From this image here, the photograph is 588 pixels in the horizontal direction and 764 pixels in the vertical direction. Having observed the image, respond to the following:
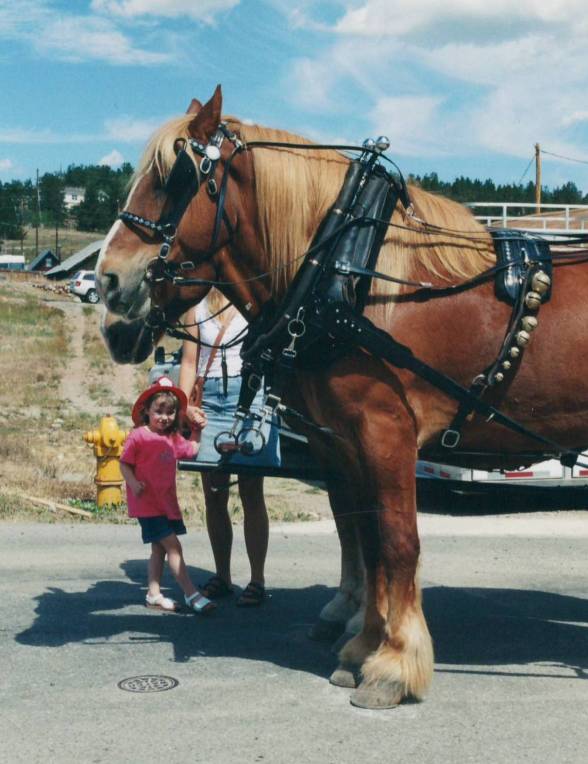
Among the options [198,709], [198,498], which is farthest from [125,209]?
[198,498]

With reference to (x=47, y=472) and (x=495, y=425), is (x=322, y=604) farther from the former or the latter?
(x=47, y=472)

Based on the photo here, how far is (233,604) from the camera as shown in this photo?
566 centimetres

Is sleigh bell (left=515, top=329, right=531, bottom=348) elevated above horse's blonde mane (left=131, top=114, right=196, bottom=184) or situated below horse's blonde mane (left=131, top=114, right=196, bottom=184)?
below

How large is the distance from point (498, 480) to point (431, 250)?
4.80 metres

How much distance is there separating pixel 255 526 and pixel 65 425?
33.8 ft

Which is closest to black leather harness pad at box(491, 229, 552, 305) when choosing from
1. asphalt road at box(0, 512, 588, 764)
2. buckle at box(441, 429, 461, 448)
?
buckle at box(441, 429, 461, 448)

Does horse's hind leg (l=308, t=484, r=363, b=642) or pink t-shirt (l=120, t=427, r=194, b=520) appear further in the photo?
pink t-shirt (l=120, t=427, r=194, b=520)

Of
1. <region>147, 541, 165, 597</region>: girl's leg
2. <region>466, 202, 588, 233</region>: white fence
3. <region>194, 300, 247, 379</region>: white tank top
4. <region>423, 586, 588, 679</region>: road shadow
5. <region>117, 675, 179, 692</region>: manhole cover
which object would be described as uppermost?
<region>466, 202, 588, 233</region>: white fence

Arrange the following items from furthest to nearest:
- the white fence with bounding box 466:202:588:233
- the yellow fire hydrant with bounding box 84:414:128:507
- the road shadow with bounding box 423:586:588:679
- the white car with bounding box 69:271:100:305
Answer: the white car with bounding box 69:271:100:305, the white fence with bounding box 466:202:588:233, the yellow fire hydrant with bounding box 84:414:128:507, the road shadow with bounding box 423:586:588:679

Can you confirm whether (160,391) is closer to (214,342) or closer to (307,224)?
(214,342)

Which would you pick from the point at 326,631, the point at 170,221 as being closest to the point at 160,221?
the point at 170,221

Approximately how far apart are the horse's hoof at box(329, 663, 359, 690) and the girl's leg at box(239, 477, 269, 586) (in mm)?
1341

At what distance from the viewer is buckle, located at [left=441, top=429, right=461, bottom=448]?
4.20m

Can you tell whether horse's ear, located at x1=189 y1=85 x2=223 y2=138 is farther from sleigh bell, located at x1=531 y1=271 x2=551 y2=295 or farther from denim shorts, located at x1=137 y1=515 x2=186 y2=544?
denim shorts, located at x1=137 y1=515 x2=186 y2=544
